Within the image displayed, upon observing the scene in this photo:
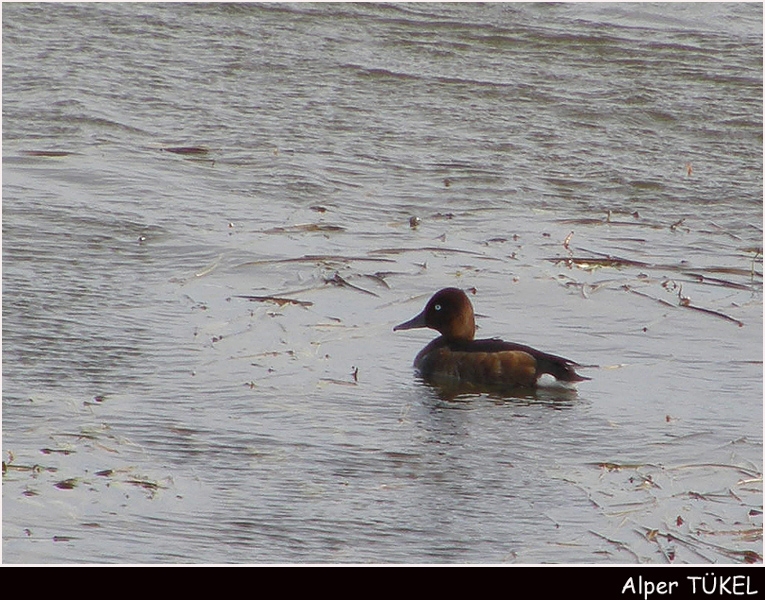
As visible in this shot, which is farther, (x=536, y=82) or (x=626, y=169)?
(x=536, y=82)

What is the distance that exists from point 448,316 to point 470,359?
17.2 inches

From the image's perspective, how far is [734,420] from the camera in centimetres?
821

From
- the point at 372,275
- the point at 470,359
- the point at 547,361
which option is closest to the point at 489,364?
the point at 470,359

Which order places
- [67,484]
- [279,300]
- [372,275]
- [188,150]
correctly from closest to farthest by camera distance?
[67,484] < [279,300] < [372,275] < [188,150]

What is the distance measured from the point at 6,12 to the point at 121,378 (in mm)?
10186

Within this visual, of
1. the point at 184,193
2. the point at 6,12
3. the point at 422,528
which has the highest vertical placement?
the point at 6,12

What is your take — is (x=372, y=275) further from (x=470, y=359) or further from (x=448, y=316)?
(x=470, y=359)

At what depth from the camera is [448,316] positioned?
9.47m

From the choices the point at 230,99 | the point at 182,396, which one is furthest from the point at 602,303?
the point at 230,99

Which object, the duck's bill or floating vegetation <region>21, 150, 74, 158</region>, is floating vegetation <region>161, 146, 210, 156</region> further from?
the duck's bill

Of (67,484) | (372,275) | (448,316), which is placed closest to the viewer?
(67,484)

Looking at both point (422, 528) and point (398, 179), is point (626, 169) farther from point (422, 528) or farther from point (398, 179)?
point (422, 528)

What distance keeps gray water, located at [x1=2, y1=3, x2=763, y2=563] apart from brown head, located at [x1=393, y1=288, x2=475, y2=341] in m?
0.23

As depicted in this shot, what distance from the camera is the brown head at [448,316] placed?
9430mm
